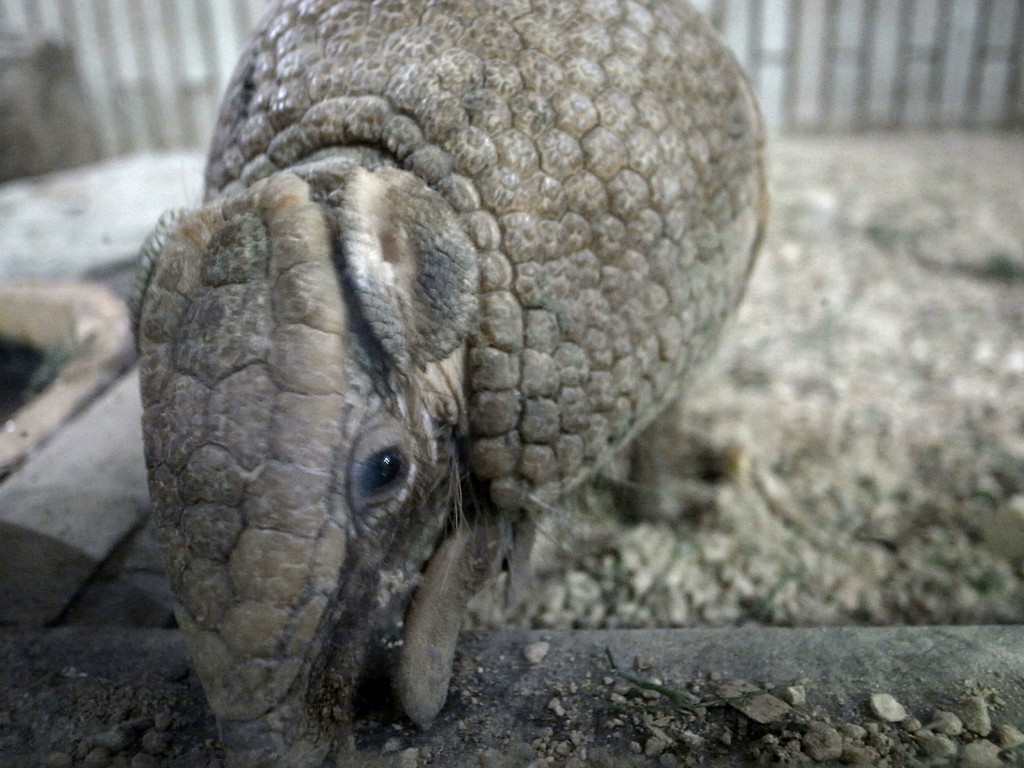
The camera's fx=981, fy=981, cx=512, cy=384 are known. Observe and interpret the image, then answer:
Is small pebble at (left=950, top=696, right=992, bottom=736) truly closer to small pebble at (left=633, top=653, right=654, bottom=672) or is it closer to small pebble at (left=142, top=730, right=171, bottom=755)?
small pebble at (left=633, top=653, right=654, bottom=672)

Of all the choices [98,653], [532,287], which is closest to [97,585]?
[98,653]

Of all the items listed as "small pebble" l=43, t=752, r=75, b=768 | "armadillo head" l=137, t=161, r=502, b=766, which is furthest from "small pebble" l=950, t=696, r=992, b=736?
"small pebble" l=43, t=752, r=75, b=768

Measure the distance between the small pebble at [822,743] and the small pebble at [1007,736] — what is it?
270 mm

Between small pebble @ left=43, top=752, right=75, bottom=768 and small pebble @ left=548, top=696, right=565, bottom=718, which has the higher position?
small pebble @ left=43, top=752, right=75, bottom=768

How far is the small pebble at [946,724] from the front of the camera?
5.79 feet

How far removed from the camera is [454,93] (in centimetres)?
195

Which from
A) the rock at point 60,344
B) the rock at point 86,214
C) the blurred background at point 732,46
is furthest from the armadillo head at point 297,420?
the blurred background at point 732,46

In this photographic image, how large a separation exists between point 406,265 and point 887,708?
121 cm

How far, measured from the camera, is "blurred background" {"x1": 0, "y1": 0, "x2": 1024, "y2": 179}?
5922 millimetres

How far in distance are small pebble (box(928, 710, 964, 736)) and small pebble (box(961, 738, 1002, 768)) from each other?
4 centimetres

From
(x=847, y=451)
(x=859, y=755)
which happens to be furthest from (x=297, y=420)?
(x=847, y=451)

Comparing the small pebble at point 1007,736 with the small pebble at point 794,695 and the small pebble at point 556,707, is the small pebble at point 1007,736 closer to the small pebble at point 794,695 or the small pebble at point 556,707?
the small pebble at point 794,695

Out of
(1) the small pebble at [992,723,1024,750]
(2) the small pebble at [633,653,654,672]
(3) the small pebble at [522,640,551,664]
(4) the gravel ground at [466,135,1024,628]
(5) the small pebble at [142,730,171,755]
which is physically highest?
(1) the small pebble at [992,723,1024,750]

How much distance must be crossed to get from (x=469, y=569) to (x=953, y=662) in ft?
3.21
